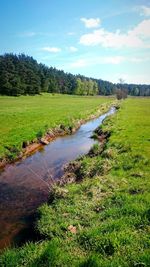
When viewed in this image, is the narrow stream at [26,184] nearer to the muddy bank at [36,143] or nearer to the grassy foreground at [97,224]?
the muddy bank at [36,143]

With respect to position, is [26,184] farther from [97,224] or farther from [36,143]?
[36,143]

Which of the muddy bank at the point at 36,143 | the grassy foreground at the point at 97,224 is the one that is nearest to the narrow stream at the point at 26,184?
the muddy bank at the point at 36,143

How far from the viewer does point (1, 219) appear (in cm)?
1107

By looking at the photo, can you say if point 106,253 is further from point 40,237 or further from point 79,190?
point 79,190

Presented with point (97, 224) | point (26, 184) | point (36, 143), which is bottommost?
point (26, 184)

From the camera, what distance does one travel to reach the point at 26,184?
1478cm

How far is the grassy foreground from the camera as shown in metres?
6.82

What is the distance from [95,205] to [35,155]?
12442 millimetres

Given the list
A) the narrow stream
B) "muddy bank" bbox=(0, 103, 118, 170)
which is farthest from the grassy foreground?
"muddy bank" bbox=(0, 103, 118, 170)

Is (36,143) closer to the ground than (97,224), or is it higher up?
closer to the ground

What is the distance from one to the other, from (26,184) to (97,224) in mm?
7081

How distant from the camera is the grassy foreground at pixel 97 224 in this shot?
6.82 meters

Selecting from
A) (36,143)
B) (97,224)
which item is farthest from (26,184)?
(36,143)

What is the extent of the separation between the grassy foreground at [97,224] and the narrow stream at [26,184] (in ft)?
3.96
